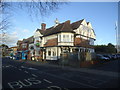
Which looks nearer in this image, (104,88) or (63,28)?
(104,88)

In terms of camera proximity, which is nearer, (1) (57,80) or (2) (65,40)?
(1) (57,80)

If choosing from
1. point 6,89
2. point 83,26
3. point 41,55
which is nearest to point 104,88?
point 6,89

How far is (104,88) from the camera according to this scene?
7910mm

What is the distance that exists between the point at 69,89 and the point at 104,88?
7.48ft

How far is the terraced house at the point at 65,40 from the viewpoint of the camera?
3127cm

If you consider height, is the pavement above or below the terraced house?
below

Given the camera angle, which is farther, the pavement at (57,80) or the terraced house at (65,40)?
the terraced house at (65,40)

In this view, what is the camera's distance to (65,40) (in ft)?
102

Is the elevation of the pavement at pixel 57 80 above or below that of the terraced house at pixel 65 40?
below

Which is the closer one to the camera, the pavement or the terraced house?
the pavement

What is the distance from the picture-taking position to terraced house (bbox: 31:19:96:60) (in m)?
31.3

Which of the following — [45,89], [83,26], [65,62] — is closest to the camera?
[45,89]

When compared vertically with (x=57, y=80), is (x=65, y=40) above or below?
above

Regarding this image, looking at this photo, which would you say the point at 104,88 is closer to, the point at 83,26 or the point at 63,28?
the point at 63,28
